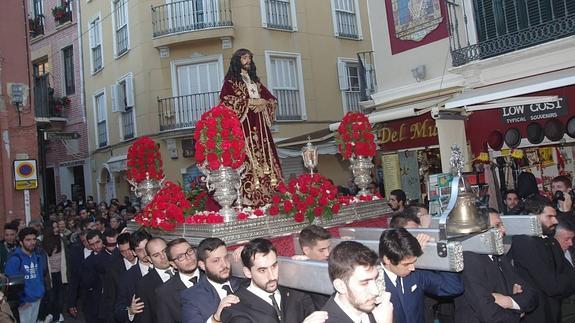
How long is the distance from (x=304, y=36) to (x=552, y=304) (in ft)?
42.5

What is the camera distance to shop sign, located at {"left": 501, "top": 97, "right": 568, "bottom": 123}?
927cm

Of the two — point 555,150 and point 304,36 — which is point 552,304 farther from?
point 304,36

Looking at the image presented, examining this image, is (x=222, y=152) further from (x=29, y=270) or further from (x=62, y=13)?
(x=62, y=13)

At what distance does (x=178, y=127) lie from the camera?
1539 cm

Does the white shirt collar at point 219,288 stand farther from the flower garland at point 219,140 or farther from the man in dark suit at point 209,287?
the flower garland at point 219,140

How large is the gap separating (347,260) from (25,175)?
1031 centimetres

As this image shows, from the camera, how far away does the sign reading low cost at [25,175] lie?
11219 mm

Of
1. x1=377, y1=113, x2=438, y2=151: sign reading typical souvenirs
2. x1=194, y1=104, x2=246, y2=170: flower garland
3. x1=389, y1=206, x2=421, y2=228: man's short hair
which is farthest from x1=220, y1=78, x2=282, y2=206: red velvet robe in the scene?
x1=377, y1=113, x2=438, y2=151: sign reading typical souvenirs

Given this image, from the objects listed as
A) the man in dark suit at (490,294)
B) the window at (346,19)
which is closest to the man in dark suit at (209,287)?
the man in dark suit at (490,294)

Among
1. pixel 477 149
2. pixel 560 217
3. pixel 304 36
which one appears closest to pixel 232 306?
pixel 560 217

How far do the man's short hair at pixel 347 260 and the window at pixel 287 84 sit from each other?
13.1 meters

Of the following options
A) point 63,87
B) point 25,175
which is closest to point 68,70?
point 63,87

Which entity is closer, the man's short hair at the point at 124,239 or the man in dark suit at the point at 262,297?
the man in dark suit at the point at 262,297

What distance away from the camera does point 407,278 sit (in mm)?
3559
